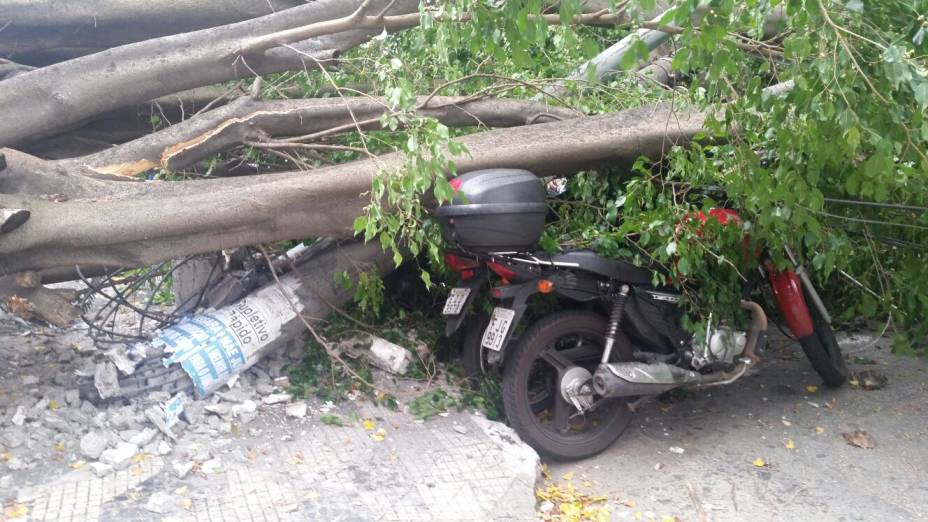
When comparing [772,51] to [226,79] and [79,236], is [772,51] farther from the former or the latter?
[79,236]

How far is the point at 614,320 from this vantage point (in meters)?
4.45

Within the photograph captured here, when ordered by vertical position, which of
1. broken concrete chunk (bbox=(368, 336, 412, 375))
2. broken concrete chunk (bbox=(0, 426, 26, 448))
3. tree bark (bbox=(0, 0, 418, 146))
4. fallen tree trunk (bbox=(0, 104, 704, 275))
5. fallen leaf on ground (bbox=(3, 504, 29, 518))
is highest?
tree bark (bbox=(0, 0, 418, 146))

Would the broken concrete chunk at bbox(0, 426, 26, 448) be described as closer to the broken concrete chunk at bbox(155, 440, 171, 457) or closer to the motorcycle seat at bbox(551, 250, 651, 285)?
the broken concrete chunk at bbox(155, 440, 171, 457)

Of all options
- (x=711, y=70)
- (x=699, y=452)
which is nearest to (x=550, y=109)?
(x=711, y=70)

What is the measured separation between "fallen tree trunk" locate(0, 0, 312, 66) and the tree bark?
2.64 ft

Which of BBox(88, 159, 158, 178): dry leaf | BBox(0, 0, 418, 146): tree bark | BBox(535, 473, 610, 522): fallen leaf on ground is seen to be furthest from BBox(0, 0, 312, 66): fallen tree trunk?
BBox(535, 473, 610, 522): fallen leaf on ground

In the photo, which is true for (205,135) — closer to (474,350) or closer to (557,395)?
(474,350)

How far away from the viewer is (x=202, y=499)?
3.42 m

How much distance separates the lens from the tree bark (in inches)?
165

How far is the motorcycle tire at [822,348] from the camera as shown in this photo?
5.23 m

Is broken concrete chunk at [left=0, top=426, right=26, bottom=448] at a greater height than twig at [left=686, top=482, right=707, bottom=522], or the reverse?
broken concrete chunk at [left=0, top=426, right=26, bottom=448]

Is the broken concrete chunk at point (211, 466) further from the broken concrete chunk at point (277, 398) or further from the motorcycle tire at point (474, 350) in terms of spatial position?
the motorcycle tire at point (474, 350)

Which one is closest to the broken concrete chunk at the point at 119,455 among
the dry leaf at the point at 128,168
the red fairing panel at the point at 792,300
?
the dry leaf at the point at 128,168

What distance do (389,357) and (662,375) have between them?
147 cm
